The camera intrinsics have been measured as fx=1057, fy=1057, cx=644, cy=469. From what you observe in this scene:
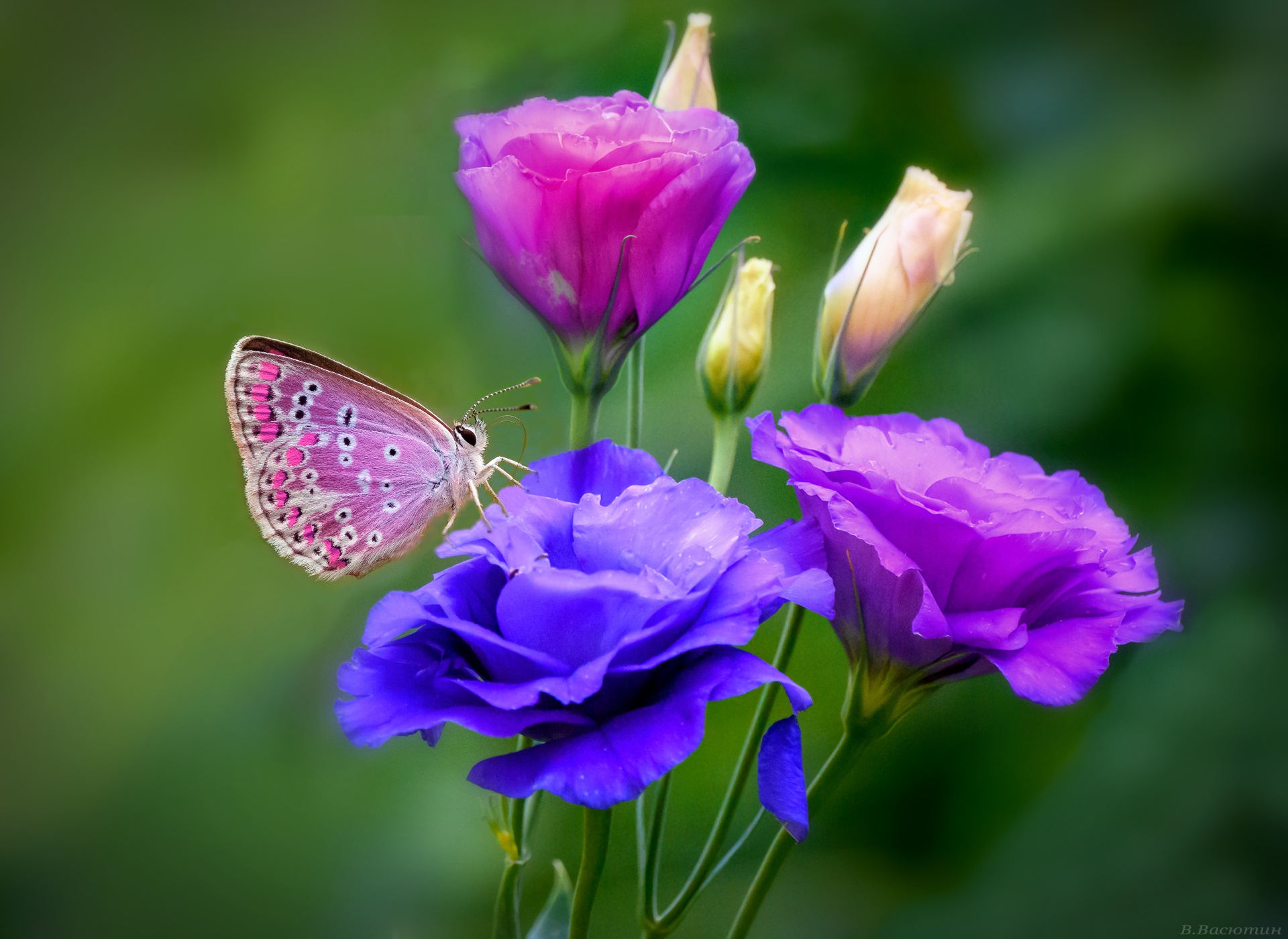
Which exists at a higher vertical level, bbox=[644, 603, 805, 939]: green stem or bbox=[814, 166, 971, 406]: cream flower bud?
bbox=[814, 166, 971, 406]: cream flower bud

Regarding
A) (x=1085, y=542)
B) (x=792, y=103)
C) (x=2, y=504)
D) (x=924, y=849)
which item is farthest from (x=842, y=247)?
(x=2, y=504)

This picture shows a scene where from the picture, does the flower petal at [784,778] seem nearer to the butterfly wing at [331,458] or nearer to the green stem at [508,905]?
the green stem at [508,905]

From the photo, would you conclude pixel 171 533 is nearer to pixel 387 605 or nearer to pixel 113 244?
pixel 113 244

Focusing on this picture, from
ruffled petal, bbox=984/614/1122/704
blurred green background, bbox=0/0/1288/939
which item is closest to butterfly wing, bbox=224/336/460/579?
blurred green background, bbox=0/0/1288/939

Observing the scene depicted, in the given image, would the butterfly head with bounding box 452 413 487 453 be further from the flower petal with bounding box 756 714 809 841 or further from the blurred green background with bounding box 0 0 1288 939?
the flower petal with bounding box 756 714 809 841

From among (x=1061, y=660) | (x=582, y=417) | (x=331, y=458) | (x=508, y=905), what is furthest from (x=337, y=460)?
(x=1061, y=660)

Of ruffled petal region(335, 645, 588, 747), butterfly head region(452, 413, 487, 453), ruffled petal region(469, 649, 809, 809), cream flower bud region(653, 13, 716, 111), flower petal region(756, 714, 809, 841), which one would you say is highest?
cream flower bud region(653, 13, 716, 111)
